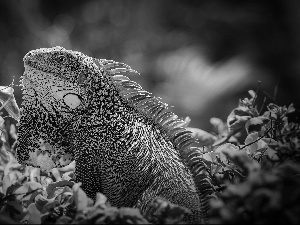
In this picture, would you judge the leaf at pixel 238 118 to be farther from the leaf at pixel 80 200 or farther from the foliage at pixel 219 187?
the leaf at pixel 80 200

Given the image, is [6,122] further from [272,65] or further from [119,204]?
[272,65]

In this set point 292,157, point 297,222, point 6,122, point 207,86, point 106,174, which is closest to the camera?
point 297,222

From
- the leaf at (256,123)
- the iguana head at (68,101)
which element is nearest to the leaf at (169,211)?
the iguana head at (68,101)

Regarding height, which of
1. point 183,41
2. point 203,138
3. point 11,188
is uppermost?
point 183,41

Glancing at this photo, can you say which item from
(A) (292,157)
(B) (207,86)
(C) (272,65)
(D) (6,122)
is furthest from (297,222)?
(C) (272,65)

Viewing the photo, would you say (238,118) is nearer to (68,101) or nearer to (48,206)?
(68,101)

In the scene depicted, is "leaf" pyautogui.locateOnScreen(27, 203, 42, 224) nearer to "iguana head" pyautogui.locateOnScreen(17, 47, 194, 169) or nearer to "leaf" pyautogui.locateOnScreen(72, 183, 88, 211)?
"leaf" pyautogui.locateOnScreen(72, 183, 88, 211)

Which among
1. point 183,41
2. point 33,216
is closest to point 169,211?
point 33,216
